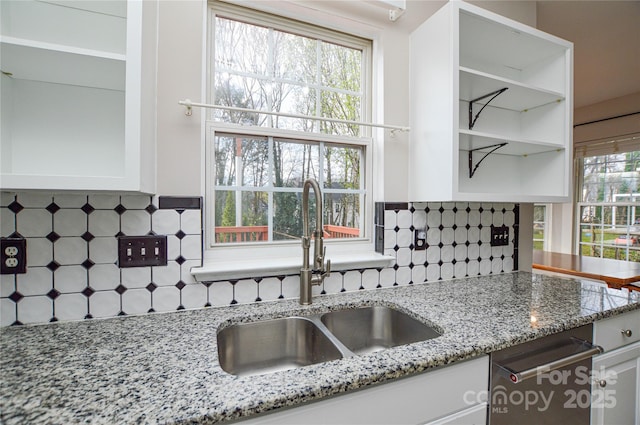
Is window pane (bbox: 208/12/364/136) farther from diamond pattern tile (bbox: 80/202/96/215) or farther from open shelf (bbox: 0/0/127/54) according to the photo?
diamond pattern tile (bbox: 80/202/96/215)

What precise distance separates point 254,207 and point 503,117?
4.95 ft

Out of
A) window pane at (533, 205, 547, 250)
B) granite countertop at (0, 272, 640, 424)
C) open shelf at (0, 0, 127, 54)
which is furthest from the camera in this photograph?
window pane at (533, 205, 547, 250)

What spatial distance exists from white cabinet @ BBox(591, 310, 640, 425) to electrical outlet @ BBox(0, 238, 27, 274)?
6.66ft

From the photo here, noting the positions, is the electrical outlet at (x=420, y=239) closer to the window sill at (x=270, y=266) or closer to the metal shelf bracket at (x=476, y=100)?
the window sill at (x=270, y=266)

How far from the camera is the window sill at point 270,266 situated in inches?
43.2

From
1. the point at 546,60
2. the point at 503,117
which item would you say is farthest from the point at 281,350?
the point at 546,60

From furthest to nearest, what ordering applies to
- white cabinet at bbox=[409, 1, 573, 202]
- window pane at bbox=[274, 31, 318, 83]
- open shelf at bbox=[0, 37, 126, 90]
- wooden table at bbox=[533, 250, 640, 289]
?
wooden table at bbox=[533, 250, 640, 289], window pane at bbox=[274, 31, 318, 83], white cabinet at bbox=[409, 1, 573, 202], open shelf at bbox=[0, 37, 126, 90]

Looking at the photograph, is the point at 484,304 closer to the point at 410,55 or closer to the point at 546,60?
the point at 410,55

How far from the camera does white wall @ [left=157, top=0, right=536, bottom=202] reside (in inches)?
42.7

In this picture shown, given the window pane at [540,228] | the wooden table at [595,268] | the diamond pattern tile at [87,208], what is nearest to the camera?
the diamond pattern tile at [87,208]

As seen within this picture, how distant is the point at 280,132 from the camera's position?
1.32m

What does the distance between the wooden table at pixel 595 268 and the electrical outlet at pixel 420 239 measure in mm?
1985

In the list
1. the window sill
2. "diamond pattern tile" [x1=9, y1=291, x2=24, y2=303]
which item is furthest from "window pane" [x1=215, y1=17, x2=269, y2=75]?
"diamond pattern tile" [x1=9, y1=291, x2=24, y2=303]

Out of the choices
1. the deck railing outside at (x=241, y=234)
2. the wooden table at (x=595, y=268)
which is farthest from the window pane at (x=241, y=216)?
the wooden table at (x=595, y=268)
